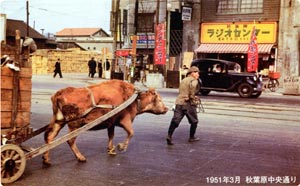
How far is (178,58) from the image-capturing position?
3400 cm

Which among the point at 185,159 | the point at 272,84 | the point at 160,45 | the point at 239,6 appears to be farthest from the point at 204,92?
the point at 185,159

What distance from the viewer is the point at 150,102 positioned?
8.01m

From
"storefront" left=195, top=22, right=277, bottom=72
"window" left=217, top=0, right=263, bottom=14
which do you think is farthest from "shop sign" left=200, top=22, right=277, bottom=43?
"window" left=217, top=0, right=263, bottom=14

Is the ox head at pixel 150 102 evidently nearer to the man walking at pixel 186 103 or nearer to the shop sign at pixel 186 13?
the man walking at pixel 186 103

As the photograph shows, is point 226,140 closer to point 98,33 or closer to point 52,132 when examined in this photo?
point 52,132

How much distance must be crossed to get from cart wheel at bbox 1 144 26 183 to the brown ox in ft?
2.75

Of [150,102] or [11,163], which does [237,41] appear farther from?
[11,163]

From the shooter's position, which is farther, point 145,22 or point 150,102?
point 145,22

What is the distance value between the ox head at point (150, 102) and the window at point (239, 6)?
24.2 metres

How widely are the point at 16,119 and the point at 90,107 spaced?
3.91 ft

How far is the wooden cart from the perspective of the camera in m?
5.64

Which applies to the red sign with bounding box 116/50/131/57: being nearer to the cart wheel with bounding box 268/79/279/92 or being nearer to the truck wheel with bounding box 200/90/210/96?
the cart wheel with bounding box 268/79/279/92

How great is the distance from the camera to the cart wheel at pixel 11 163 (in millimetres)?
5562

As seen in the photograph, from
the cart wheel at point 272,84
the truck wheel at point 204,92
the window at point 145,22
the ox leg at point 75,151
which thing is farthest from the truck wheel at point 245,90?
the window at point 145,22
